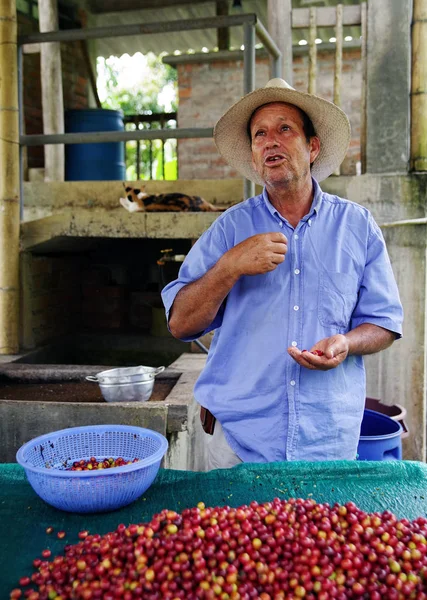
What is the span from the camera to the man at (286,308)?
220 centimetres

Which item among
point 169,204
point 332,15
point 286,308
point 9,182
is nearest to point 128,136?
point 169,204

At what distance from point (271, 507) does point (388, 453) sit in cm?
190

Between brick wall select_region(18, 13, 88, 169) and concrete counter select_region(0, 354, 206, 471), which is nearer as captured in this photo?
concrete counter select_region(0, 354, 206, 471)

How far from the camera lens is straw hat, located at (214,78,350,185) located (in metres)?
2.31

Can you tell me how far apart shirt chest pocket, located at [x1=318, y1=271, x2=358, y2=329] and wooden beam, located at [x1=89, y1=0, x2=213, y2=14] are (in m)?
6.56

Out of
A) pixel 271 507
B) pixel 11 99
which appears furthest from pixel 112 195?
pixel 271 507

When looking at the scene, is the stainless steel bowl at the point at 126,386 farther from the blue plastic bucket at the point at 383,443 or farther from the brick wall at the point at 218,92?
the brick wall at the point at 218,92

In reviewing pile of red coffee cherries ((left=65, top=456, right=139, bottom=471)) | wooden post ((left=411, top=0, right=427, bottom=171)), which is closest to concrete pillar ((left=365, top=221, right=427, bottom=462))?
wooden post ((left=411, top=0, right=427, bottom=171))

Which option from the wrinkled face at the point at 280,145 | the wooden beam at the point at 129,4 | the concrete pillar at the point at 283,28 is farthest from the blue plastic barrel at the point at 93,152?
the wrinkled face at the point at 280,145

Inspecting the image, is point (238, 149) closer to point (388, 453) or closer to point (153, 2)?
point (388, 453)

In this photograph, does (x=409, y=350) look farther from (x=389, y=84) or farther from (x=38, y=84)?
(x=38, y=84)

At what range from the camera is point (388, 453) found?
336 cm

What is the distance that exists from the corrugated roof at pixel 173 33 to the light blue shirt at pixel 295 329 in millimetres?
6275

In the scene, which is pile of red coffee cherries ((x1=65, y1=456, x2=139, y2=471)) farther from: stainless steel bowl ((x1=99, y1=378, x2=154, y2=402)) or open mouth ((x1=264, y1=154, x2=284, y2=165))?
stainless steel bowl ((x1=99, y1=378, x2=154, y2=402))
